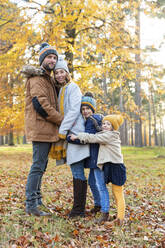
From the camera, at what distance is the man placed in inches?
150

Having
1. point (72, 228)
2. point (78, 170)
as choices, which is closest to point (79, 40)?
A: point (78, 170)

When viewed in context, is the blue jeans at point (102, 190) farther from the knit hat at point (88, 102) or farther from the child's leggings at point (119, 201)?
the knit hat at point (88, 102)

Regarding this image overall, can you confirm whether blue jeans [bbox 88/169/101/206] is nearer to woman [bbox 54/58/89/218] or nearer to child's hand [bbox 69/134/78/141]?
woman [bbox 54/58/89/218]

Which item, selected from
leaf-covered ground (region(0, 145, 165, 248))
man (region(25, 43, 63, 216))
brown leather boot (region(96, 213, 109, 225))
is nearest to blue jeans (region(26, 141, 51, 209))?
man (region(25, 43, 63, 216))

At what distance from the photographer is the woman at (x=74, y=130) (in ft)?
12.7

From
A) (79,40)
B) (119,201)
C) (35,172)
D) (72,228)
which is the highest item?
(79,40)

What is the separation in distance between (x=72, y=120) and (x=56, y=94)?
0.60m

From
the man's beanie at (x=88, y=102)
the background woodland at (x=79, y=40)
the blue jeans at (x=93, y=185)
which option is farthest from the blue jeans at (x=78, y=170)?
the background woodland at (x=79, y=40)

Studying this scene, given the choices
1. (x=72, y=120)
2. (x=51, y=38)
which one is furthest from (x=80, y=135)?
(x=51, y=38)

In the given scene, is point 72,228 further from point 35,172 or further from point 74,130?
point 74,130

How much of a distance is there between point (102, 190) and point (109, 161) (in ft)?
1.57

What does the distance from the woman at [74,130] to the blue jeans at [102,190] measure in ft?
0.75

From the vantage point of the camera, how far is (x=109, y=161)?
3.72m

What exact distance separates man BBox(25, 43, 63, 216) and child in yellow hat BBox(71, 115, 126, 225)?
0.42 meters
